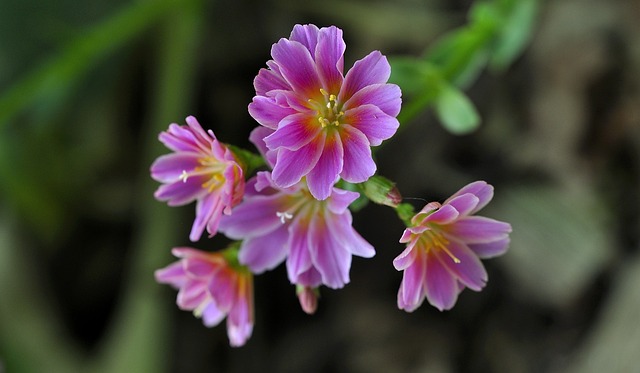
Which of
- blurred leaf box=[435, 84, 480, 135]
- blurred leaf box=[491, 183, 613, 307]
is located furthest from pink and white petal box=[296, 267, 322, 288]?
blurred leaf box=[491, 183, 613, 307]

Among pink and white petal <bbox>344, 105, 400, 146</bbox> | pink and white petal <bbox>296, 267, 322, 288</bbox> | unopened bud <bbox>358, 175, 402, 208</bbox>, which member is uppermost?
pink and white petal <bbox>344, 105, 400, 146</bbox>

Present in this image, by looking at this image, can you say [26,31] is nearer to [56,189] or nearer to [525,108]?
[56,189]

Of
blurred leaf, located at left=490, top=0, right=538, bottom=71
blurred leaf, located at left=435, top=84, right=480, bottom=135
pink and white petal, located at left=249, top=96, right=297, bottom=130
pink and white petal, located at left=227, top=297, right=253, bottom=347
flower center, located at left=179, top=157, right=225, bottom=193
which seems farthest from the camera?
blurred leaf, located at left=490, top=0, right=538, bottom=71

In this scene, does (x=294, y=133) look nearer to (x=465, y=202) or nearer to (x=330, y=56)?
(x=330, y=56)

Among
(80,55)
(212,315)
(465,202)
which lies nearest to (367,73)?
(465,202)

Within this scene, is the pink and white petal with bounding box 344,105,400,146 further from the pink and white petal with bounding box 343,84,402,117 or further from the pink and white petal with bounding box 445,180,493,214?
the pink and white petal with bounding box 445,180,493,214

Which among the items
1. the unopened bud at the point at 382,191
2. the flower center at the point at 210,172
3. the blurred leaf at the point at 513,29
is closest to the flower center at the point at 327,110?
the unopened bud at the point at 382,191

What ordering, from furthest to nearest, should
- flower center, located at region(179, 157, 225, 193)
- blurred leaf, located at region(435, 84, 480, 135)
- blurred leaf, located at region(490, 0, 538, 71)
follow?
blurred leaf, located at region(490, 0, 538, 71), blurred leaf, located at region(435, 84, 480, 135), flower center, located at region(179, 157, 225, 193)
